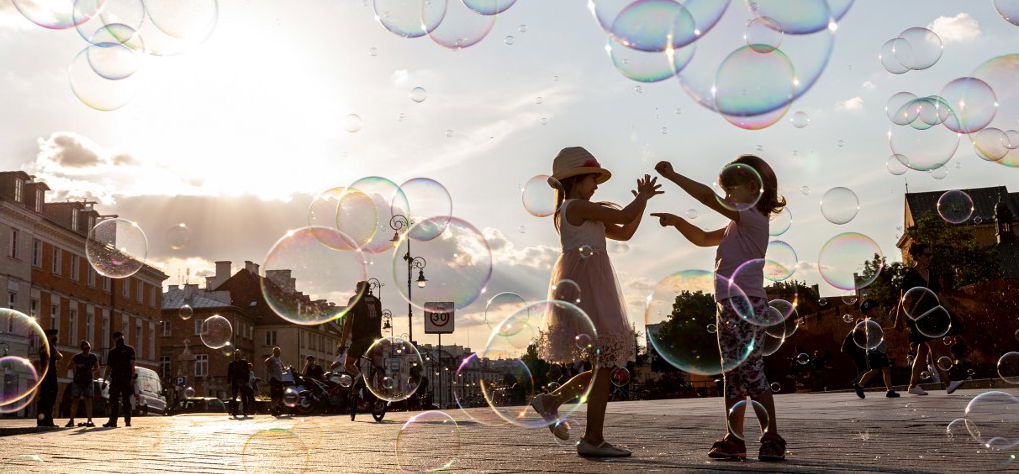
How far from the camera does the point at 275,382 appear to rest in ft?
69.9

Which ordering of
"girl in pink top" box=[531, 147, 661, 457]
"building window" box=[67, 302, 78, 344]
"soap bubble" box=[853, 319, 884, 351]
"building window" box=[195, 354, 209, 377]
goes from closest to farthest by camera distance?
"girl in pink top" box=[531, 147, 661, 457] → "soap bubble" box=[853, 319, 884, 351] → "building window" box=[67, 302, 78, 344] → "building window" box=[195, 354, 209, 377]

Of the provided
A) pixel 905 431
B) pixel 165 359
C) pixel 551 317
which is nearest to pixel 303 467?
pixel 551 317

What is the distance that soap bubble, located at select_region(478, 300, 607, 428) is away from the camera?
555cm

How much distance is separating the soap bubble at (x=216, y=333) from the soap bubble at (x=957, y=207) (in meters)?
11.0

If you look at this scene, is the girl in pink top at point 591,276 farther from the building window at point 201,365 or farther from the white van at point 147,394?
the building window at point 201,365

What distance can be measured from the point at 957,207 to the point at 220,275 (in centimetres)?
7927

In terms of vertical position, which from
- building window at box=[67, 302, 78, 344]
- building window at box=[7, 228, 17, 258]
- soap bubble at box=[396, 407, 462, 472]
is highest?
building window at box=[7, 228, 17, 258]

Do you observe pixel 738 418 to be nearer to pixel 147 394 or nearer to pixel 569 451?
pixel 569 451

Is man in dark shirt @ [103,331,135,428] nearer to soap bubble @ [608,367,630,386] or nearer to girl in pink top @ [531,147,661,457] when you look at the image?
soap bubble @ [608,367,630,386]

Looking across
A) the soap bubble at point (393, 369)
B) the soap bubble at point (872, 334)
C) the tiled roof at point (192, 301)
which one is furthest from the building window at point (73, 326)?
the soap bubble at point (872, 334)

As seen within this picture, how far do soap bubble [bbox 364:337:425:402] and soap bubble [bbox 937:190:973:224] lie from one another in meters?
6.77

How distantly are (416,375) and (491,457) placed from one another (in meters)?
5.67

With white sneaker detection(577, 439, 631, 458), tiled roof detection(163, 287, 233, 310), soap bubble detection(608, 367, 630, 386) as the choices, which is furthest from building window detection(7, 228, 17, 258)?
white sneaker detection(577, 439, 631, 458)

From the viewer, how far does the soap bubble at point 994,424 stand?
5.78m
